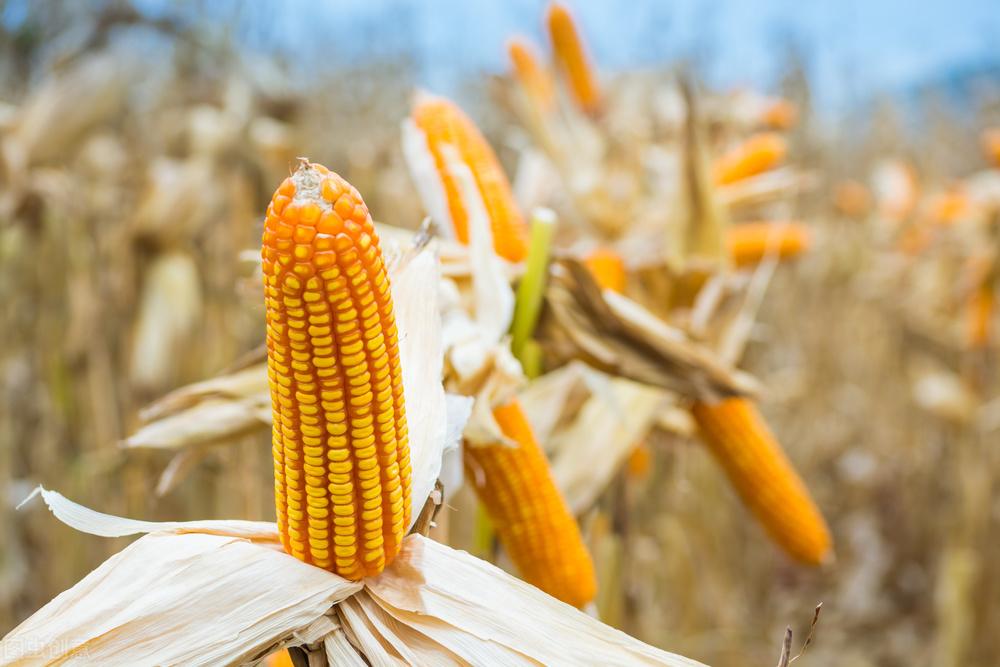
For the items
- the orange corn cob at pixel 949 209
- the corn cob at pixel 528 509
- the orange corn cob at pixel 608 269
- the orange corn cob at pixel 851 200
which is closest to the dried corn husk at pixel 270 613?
the corn cob at pixel 528 509

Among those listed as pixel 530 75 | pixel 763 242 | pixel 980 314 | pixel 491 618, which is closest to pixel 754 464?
pixel 491 618

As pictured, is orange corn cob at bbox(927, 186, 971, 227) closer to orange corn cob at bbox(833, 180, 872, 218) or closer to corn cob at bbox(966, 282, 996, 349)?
corn cob at bbox(966, 282, 996, 349)

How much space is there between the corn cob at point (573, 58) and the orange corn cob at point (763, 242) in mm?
955

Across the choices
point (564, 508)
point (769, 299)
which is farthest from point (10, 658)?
point (769, 299)

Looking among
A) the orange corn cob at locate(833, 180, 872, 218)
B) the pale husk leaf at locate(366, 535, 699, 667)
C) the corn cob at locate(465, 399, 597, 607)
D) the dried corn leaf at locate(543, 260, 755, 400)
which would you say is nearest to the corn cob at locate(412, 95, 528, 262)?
the dried corn leaf at locate(543, 260, 755, 400)

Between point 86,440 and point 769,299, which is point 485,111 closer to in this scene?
point 769,299

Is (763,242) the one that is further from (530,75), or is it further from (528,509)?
(528,509)

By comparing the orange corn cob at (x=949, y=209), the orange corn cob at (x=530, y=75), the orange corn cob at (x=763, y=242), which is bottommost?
the orange corn cob at (x=949, y=209)

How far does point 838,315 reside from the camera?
5941 mm

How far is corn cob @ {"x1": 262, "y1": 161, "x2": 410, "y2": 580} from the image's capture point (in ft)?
2.11

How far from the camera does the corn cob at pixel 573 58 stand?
2930 mm

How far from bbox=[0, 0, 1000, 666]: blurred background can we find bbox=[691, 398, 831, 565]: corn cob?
→ 306 mm

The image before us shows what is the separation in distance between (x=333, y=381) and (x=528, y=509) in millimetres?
469

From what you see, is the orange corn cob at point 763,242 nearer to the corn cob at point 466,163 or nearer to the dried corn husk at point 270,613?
the corn cob at point 466,163
